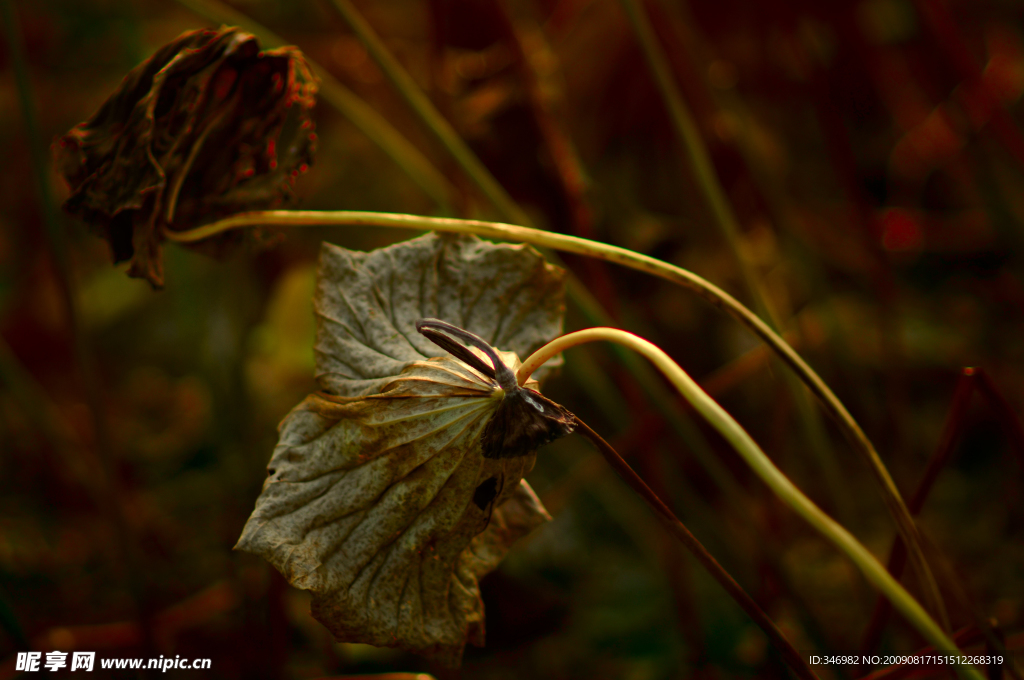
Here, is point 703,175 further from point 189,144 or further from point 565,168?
point 189,144

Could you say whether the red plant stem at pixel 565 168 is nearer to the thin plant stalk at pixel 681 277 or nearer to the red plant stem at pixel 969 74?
the thin plant stalk at pixel 681 277

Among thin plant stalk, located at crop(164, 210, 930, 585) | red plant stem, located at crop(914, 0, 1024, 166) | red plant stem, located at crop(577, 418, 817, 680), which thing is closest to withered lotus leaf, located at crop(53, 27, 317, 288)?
thin plant stalk, located at crop(164, 210, 930, 585)

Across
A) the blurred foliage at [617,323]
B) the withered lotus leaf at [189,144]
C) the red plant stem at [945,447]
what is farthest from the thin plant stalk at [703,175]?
the withered lotus leaf at [189,144]

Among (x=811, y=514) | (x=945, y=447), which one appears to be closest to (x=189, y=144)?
(x=811, y=514)

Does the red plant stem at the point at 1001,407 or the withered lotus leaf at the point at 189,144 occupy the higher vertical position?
the withered lotus leaf at the point at 189,144

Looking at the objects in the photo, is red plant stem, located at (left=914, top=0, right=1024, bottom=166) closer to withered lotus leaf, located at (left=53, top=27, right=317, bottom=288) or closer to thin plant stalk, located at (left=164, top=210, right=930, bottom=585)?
thin plant stalk, located at (left=164, top=210, right=930, bottom=585)

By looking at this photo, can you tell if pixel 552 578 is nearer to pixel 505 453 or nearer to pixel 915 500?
pixel 915 500
